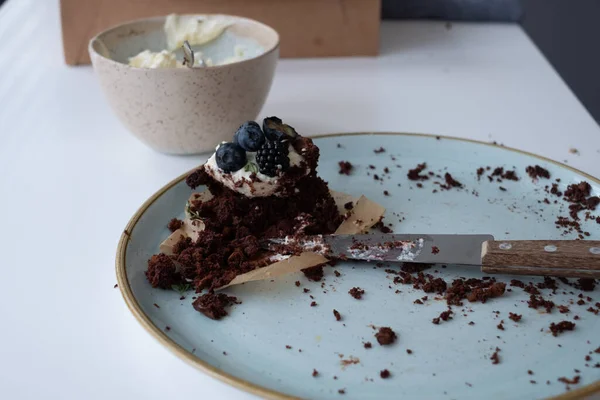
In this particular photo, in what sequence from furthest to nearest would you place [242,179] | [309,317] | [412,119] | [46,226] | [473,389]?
1. [412,119]
2. [46,226]
3. [242,179]
4. [309,317]
5. [473,389]

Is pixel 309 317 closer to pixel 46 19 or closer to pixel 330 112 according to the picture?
pixel 330 112

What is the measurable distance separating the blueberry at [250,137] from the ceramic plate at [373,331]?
0.20 m

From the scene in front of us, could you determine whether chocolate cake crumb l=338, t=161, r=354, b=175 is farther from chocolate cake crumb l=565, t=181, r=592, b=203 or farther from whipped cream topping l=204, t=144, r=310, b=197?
chocolate cake crumb l=565, t=181, r=592, b=203

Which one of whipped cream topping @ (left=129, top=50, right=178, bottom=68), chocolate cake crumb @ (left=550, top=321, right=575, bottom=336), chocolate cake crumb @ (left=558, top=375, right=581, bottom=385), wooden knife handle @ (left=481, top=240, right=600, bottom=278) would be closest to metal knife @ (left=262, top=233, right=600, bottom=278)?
wooden knife handle @ (left=481, top=240, right=600, bottom=278)

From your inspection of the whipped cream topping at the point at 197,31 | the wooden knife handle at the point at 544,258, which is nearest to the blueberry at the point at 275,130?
the wooden knife handle at the point at 544,258

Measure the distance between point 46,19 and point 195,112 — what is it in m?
1.43

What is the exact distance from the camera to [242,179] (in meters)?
1.20

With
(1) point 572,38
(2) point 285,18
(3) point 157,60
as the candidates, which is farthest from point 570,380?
(1) point 572,38

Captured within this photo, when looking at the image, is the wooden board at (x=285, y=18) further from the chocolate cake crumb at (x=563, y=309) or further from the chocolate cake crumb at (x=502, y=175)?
the chocolate cake crumb at (x=563, y=309)

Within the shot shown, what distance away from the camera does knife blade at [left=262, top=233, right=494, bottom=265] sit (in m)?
1.12

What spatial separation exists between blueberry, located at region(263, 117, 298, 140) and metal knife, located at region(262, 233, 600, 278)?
187 millimetres

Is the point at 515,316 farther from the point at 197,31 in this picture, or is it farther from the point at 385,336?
the point at 197,31

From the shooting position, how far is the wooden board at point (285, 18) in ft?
6.83

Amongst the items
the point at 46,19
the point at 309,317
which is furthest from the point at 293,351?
the point at 46,19
